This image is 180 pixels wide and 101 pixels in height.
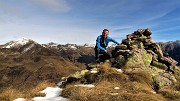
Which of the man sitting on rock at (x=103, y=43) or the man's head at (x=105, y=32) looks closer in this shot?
the man's head at (x=105, y=32)

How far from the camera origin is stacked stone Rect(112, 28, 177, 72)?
2896 cm

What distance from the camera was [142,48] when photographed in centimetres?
3131

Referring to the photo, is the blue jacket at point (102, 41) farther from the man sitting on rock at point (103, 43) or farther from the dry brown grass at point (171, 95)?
the dry brown grass at point (171, 95)

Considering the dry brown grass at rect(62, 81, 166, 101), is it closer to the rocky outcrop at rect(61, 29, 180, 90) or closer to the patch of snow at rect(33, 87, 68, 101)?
the patch of snow at rect(33, 87, 68, 101)

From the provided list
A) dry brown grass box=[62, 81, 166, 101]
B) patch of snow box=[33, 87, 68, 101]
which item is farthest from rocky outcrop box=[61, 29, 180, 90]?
patch of snow box=[33, 87, 68, 101]

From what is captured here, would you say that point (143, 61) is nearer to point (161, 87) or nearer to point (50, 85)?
point (161, 87)

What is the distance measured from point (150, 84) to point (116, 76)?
3.00m

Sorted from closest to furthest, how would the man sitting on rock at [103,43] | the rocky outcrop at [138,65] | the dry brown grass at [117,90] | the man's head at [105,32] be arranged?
the dry brown grass at [117,90]
the rocky outcrop at [138,65]
the man's head at [105,32]
the man sitting on rock at [103,43]

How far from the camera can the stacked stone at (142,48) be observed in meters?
29.0

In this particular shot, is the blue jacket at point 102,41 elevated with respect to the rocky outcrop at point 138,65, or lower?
elevated

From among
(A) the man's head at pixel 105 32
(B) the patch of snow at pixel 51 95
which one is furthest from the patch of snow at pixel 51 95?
(A) the man's head at pixel 105 32

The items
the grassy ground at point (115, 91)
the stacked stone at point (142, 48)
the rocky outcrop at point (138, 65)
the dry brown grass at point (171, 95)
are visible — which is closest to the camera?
the grassy ground at point (115, 91)

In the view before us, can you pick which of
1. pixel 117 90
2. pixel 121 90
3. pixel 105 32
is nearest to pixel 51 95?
pixel 117 90

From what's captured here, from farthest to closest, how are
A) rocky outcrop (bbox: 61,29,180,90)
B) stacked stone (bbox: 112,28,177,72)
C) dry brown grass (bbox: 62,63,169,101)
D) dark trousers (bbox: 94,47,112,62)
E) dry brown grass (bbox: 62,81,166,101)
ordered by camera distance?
stacked stone (bbox: 112,28,177,72)
dark trousers (bbox: 94,47,112,62)
rocky outcrop (bbox: 61,29,180,90)
dry brown grass (bbox: 62,63,169,101)
dry brown grass (bbox: 62,81,166,101)
